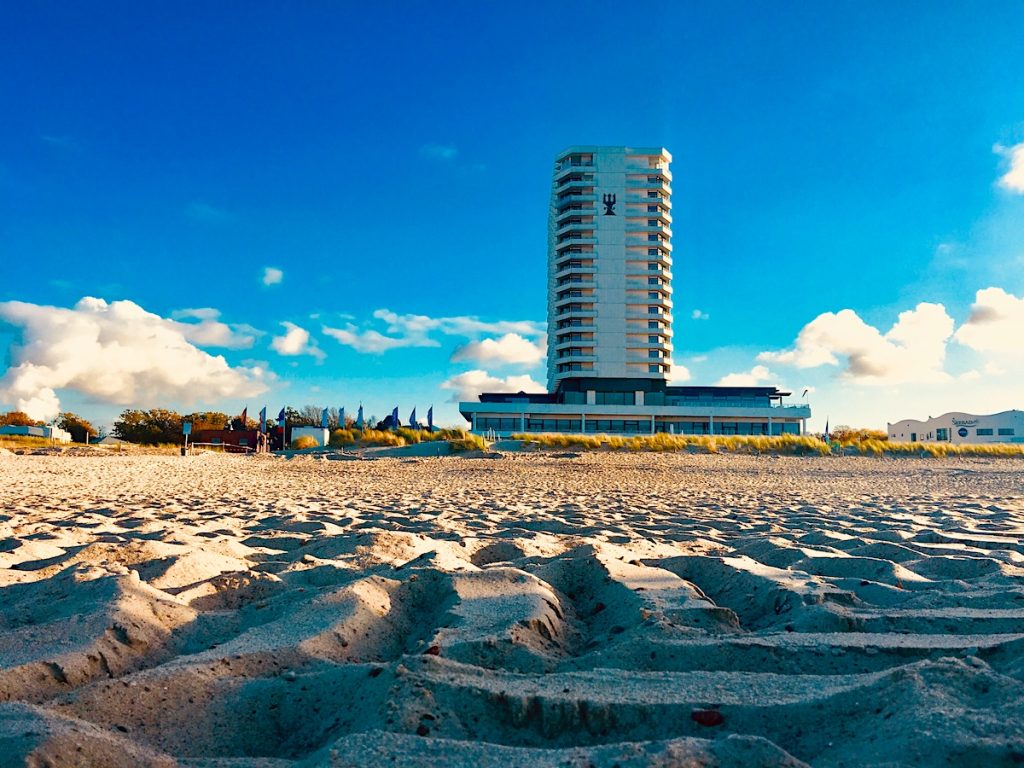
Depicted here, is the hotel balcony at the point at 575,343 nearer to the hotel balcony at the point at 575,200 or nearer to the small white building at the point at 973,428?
the hotel balcony at the point at 575,200

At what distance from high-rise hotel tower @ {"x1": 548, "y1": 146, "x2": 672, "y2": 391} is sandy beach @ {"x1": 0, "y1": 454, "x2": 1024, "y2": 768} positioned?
60.2 m

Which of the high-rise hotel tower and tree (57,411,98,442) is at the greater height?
the high-rise hotel tower

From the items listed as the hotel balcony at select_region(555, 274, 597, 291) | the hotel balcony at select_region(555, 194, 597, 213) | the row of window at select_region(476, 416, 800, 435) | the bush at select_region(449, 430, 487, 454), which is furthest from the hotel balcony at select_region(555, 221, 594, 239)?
the bush at select_region(449, 430, 487, 454)

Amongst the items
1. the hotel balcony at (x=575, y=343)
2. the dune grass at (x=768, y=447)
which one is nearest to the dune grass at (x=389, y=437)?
the dune grass at (x=768, y=447)

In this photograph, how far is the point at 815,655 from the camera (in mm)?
1764

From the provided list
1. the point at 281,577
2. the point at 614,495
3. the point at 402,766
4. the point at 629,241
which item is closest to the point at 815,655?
the point at 402,766

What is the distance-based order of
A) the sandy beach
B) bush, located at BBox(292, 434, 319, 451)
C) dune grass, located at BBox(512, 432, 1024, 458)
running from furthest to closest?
bush, located at BBox(292, 434, 319, 451) < dune grass, located at BBox(512, 432, 1024, 458) < the sandy beach

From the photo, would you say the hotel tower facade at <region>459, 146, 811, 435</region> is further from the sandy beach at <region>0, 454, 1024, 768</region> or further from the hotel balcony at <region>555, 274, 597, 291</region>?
the sandy beach at <region>0, 454, 1024, 768</region>

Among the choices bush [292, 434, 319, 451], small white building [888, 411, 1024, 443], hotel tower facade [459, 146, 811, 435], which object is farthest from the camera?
hotel tower facade [459, 146, 811, 435]

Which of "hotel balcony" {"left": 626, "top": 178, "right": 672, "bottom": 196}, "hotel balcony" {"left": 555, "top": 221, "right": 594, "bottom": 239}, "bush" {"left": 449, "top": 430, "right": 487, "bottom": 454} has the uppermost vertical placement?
"hotel balcony" {"left": 626, "top": 178, "right": 672, "bottom": 196}

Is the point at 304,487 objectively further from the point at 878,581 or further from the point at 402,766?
the point at 402,766

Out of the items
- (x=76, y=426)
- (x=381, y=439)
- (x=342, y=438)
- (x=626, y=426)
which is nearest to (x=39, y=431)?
(x=76, y=426)

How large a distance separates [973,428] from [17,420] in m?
72.6

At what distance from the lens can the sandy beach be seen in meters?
1.26
